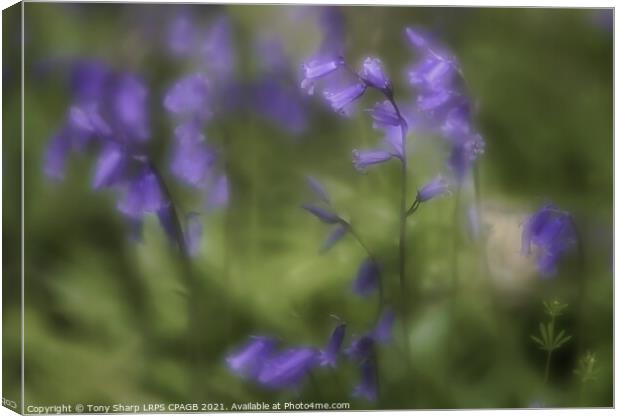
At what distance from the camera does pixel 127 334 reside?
290 cm

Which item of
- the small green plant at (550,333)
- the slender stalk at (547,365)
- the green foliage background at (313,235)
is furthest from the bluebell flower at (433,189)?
the slender stalk at (547,365)

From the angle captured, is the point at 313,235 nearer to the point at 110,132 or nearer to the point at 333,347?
the point at 333,347

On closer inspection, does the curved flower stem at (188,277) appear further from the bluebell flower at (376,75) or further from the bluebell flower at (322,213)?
the bluebell flower at (376,75)

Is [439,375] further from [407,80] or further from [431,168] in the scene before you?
[407,80]

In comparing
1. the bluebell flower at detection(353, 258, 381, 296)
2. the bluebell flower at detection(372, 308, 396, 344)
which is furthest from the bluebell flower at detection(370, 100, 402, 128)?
the bluebell flower at detection(372, 308, 396, 344)

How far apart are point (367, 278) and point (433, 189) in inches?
11.1

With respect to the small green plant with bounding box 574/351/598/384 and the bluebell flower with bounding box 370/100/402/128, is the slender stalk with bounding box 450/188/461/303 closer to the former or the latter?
the bluebell flower with bounding box 370/100/402/128

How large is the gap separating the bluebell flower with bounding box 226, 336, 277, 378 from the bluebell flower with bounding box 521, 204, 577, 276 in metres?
0.70

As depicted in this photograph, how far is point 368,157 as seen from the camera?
2928 mm

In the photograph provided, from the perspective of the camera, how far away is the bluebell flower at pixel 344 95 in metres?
2.92

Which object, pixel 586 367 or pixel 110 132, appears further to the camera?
pixel 586 367

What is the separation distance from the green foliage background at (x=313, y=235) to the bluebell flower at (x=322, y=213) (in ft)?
0.07

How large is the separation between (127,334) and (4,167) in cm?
53

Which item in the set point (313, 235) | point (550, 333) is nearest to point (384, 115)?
point (313, 235)
